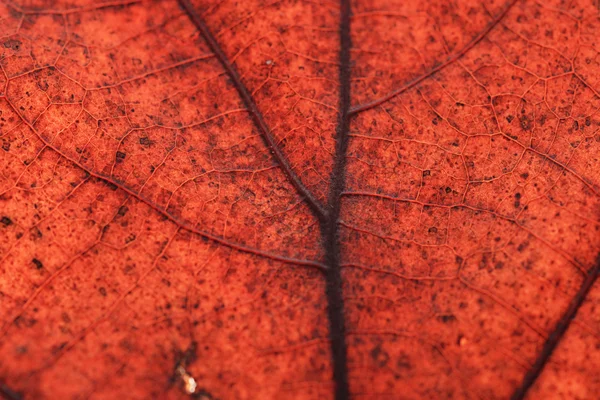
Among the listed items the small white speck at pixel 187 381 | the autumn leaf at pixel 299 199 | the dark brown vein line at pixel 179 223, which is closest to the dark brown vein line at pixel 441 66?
the autumn leaf at pixel 299 199

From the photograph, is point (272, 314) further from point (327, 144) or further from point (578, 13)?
point (578, 13)

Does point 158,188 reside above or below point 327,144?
below

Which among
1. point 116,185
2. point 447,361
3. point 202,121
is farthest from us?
point 202,121

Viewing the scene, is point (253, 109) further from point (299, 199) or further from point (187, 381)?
point (187, 381)

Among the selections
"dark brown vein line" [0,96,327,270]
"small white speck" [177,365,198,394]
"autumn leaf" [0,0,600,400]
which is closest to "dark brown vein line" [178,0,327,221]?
"autumn leaf" [0,0,600,400]

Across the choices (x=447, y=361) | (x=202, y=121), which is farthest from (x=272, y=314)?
(x=202, y=121)

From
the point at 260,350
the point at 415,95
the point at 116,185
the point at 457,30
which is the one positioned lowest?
the point at 260,350

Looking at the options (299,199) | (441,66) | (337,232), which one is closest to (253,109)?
(299,199)
